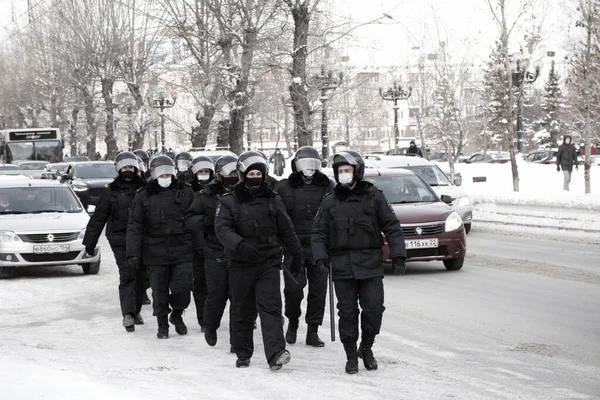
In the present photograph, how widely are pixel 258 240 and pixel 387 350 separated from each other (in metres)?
1.65

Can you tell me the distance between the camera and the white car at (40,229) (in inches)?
639

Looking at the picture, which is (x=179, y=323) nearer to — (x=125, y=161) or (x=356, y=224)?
(x=125, y=161)

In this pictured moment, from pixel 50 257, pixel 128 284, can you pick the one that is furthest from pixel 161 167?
pixel 50 257

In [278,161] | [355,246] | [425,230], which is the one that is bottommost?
[425,230]

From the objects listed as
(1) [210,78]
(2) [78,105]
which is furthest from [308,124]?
(2) [78,105]

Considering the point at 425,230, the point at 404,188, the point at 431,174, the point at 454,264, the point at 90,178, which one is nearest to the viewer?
the point at 425,230

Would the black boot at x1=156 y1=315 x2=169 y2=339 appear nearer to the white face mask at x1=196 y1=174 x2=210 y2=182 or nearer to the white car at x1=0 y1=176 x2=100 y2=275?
the white face mask at x1=196 y1=174 x2=210 y2=182

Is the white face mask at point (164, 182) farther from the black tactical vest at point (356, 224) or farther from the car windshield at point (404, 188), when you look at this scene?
the car windshield at point (404, 188)

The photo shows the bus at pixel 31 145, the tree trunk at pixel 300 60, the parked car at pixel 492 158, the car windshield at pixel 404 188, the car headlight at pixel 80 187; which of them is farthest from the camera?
the parked car at pixel 492 158

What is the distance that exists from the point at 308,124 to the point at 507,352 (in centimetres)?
2458

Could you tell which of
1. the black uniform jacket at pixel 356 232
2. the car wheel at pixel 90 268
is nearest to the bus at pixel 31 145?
the car wheel at pixel 90 268

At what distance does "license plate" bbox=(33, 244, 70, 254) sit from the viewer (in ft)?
53.4

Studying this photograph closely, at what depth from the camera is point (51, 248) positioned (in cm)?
1631

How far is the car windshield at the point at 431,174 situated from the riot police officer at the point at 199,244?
12351mm
